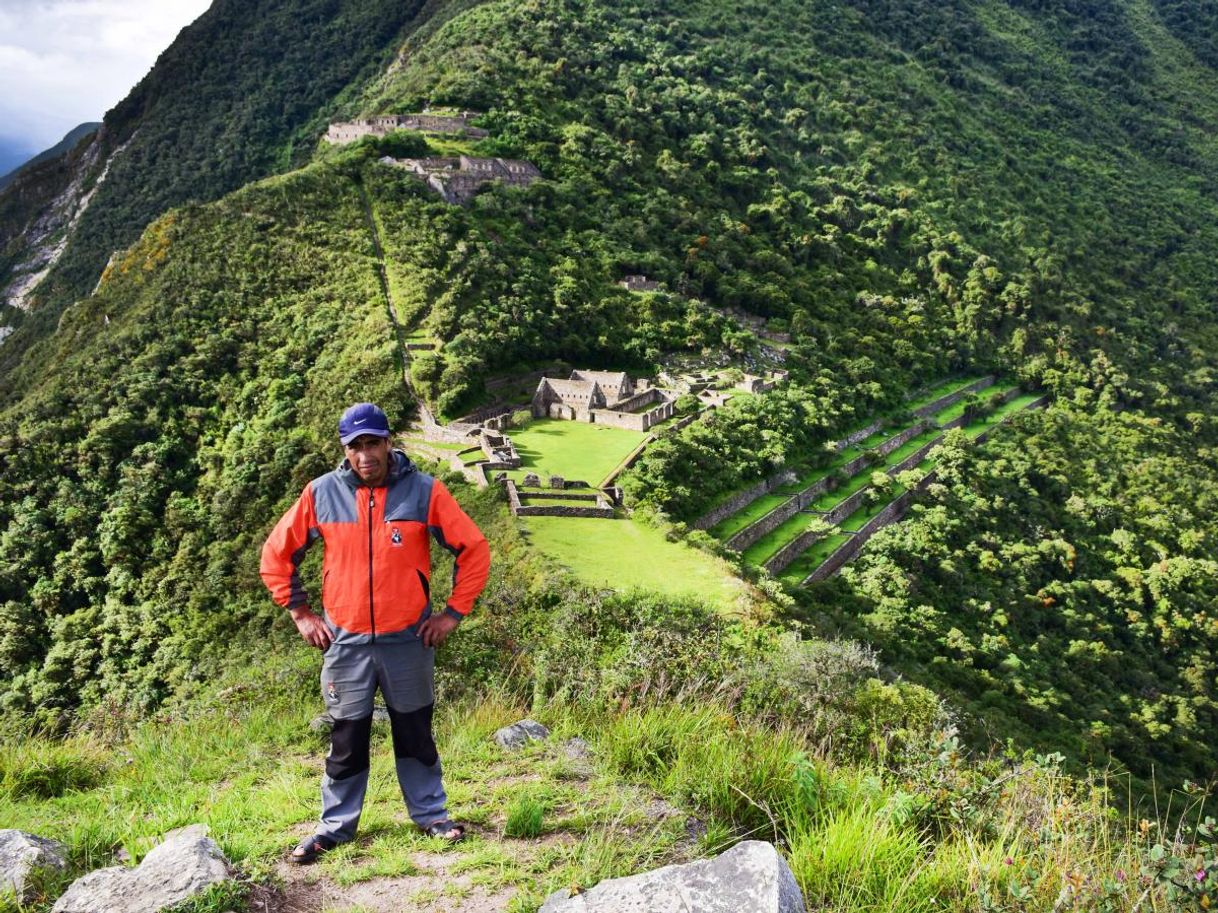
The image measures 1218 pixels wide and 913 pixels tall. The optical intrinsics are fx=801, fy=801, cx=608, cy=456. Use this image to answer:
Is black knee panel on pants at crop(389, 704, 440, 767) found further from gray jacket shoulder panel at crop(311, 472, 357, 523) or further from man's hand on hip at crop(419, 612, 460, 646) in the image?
gray jacket shoulder panel at crop(311, 472, 357, 523)

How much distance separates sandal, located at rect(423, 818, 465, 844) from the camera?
4.12 meters

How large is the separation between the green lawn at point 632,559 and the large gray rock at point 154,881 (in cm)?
1471

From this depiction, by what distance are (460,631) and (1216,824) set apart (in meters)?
9.73

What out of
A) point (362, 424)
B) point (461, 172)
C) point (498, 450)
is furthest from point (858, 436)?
point (362, 424)

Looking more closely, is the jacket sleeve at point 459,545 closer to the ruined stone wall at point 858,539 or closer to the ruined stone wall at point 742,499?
the ruined stone wall at point 742,499

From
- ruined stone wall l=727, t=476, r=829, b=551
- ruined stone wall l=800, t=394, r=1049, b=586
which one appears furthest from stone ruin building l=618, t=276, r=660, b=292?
ruined stone wall l=727, t=476, r=829, b=551

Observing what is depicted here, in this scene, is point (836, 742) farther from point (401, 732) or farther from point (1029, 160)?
point (1029, 160)

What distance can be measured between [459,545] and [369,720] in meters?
1.12

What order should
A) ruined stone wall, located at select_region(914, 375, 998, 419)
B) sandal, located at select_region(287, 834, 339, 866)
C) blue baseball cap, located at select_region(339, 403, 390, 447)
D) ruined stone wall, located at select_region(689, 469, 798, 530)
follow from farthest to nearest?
1. ruined stone wall, located at select_region(914, 375, 998, 419)
2. ruined stone wall, located at select_region(689, 469, 798, 530)
3. blue baseball cap, located at select_region(339, 403, 390, 447)
4. sandal, located at select_region(287, 834, 339, 866)

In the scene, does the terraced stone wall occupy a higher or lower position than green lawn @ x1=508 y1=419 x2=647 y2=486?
lower

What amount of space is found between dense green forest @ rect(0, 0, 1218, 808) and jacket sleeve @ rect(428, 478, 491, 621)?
5.02 metres

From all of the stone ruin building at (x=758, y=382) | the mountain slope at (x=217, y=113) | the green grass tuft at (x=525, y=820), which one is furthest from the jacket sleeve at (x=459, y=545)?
the mountain slope at (x=217, y=113)

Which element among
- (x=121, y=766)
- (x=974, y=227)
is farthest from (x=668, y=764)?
(x=974, y=227)

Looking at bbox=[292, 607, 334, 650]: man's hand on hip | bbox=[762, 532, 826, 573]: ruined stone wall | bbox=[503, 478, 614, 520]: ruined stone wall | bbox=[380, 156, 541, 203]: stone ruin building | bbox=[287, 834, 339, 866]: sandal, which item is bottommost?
bbox=[762, 532, 826, 573]: ruined stone wall
